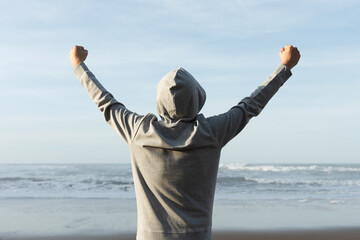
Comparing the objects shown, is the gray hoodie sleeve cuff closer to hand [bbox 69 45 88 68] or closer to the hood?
hand [bbox 69 45 88 68]

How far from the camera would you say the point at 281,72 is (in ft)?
6.23

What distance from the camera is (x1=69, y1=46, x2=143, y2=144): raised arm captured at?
175 cm

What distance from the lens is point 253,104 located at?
181 centimetres

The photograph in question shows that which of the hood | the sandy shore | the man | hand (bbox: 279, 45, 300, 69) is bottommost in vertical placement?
the sandy shore

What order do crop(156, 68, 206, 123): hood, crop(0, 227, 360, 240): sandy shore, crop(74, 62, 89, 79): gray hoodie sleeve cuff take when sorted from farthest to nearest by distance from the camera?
crop(0, 227, 360, 240): sandy shore
crop(74, 62, 89, 79): gray hoodie sleeve cuff
crop(156, 68, 206, 123): hood

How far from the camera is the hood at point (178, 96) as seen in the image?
5.43 ft

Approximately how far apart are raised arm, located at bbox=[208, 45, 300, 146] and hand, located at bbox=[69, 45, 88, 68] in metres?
0.75

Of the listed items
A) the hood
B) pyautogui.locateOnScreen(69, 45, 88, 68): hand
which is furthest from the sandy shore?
the hood

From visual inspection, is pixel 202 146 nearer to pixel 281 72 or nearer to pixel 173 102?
pixel 173 102

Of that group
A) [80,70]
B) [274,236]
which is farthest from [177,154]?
[274,236]

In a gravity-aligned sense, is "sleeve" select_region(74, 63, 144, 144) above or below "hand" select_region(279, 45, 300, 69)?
below

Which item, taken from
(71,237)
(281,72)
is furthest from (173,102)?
(71,237)

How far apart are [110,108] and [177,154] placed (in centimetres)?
39

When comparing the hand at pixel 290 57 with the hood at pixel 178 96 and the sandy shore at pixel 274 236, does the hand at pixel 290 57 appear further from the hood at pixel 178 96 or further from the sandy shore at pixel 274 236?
the sandy shore at pixel 274 236
